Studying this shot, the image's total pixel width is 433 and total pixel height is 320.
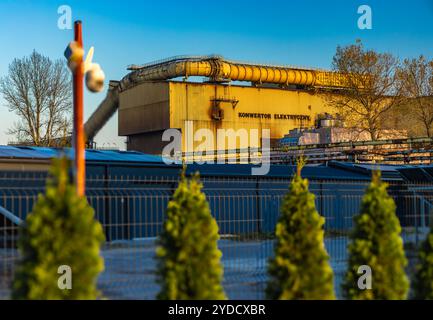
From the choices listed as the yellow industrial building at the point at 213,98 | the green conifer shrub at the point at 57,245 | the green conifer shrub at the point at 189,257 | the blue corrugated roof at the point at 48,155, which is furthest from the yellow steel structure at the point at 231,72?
the green conifer shrub at the point at 57,245

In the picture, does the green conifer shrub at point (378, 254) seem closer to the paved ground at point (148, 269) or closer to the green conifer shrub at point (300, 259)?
the green conifer shrub at point (300, 259)

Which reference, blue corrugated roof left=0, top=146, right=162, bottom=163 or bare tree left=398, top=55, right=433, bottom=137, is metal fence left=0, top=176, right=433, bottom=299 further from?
bare tree left=398, top=55, right=433, bottom=137

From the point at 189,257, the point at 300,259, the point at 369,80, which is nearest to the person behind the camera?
the point at 189,257

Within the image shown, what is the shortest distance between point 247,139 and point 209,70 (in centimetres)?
648

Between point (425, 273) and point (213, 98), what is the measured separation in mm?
47731

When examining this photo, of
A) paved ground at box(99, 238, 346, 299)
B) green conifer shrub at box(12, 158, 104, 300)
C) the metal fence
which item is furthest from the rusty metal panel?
green conifer shrub at box(12, 158, 104, 300)

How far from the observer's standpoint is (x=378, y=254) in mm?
7867

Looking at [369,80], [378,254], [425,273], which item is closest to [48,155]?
[378,254]

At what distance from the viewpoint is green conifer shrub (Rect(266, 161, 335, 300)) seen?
24.2ft

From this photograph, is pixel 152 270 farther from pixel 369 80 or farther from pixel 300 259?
pixel 369 80

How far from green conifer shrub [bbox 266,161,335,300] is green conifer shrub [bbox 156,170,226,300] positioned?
755mm

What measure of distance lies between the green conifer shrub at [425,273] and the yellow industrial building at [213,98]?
43759mm
